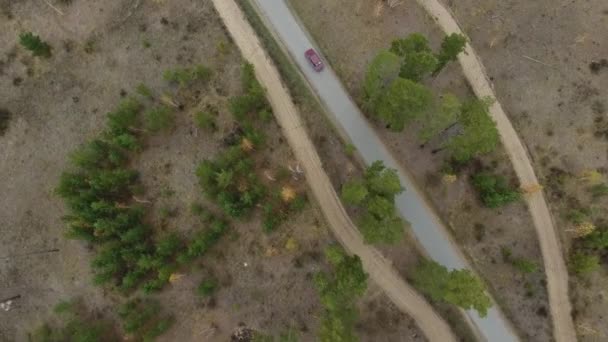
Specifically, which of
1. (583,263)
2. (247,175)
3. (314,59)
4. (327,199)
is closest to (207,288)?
(247,175)

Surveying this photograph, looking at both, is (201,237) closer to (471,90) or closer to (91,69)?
(91,69)

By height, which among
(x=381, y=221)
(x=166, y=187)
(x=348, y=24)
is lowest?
(x=381, y=221)

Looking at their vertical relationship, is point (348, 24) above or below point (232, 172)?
above

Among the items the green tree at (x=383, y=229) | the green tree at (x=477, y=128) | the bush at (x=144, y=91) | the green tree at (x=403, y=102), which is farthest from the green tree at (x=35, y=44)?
the green tree at (x=477, y=128)

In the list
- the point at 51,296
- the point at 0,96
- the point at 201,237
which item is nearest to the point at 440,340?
the point at 201,237

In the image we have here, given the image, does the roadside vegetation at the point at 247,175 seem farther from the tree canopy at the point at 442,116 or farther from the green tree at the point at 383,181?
the tree canopy at the point at 442,116


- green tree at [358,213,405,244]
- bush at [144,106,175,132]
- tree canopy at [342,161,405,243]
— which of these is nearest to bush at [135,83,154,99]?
bush at [144,106,175,132]

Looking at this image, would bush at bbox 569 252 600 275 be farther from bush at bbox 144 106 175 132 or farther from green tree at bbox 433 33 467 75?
bush at bbox 144 106 175 132
